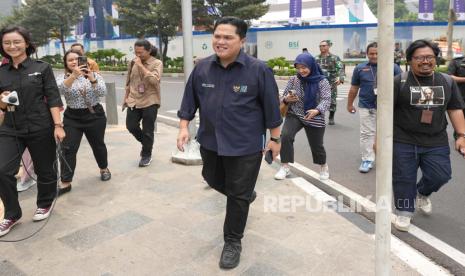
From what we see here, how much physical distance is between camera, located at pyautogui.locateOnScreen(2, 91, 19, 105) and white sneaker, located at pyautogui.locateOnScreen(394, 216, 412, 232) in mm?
3331

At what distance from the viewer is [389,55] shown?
2010 millimetres

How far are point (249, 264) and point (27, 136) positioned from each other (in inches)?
86.2

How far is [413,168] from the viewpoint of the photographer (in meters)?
3.68

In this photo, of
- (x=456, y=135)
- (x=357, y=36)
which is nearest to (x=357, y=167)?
(x=456, y=135)

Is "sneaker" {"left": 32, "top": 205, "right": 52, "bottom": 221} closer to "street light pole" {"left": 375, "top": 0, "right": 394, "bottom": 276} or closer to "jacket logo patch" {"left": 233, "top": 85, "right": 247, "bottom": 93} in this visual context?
"jacket logo patch" {"left": 233, "top": 85, "right": 247, "bottom": 93}

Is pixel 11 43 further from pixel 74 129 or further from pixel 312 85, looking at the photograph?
pixel 312 85

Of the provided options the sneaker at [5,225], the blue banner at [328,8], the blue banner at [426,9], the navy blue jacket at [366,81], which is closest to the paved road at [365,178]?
the navy blue jacket at [366,81]

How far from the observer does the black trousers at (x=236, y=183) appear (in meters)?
3.09

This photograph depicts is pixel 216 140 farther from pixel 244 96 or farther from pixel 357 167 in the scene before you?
pixel 357 167

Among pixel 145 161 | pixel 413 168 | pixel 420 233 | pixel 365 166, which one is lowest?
pixel 420 233

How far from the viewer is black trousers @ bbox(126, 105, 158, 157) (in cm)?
563

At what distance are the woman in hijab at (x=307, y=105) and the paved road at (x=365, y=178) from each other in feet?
1.69

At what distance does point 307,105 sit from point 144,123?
2.16 m

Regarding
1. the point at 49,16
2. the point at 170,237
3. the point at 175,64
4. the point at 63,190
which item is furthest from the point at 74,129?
the point at 49,16
